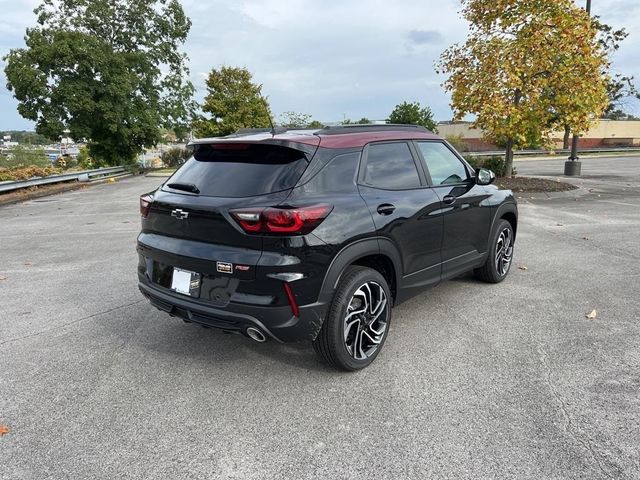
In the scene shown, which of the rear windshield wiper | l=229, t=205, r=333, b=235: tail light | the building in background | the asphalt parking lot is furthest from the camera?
the building in background

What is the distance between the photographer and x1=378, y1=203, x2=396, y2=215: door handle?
3.44 meters

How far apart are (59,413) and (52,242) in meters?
6.02

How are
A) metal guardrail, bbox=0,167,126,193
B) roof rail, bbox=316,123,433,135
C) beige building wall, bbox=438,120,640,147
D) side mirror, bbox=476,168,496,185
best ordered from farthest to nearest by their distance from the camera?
beige building wall, bbox=438,120,640,147 < metal guardrail, bbox=0,167,126,193 < side mirror, bbox=476,168,496,185 < roof rail, bbox=316,123,433,135

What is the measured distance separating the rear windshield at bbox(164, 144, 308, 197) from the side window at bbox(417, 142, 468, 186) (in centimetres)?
150

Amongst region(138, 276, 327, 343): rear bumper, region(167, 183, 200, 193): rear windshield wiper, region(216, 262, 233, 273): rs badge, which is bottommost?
region(138, 276, 327, 343): rear bumper

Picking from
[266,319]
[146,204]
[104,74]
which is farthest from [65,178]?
[266,319]

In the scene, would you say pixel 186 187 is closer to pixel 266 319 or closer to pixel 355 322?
pixel 266 319

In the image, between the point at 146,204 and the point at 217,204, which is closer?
the point at 217,204

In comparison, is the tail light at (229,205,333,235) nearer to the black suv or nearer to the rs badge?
the black suv

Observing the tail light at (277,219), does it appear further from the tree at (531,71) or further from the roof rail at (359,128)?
the tree at (531,71)

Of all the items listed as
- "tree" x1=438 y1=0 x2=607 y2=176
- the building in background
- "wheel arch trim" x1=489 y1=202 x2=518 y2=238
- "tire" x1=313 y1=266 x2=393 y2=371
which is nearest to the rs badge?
"tire" x1=313 y1=266 x2=393 y2=371

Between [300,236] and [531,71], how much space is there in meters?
12.2

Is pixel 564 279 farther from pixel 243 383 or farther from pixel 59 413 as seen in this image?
pixel 59 413

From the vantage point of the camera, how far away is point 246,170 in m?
3.21
